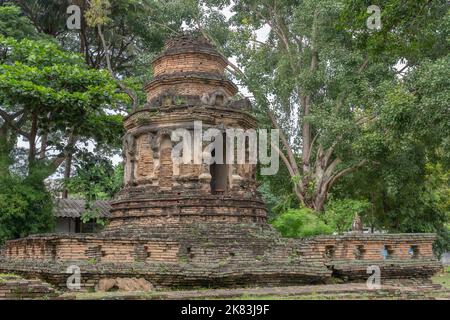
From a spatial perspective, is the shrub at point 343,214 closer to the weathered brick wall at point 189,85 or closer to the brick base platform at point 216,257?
the brick base platform at point 216,257

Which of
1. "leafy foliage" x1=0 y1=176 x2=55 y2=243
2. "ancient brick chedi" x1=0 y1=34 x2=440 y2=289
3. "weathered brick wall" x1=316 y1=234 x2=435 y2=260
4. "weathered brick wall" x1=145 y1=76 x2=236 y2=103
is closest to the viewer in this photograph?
"ancient brick chedi" x1=0 y1=34 x2=440 y2=289

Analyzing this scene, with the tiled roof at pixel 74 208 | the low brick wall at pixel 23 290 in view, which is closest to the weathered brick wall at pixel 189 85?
the low brick wall at pixel 23 290

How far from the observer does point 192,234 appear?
13766 millimetres

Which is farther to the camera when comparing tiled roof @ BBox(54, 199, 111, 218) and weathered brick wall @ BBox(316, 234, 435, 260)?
tiled roof @ BBox(54, 199, 111, 218)

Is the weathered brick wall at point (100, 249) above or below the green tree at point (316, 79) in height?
below

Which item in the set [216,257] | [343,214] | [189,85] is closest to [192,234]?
[216,257]

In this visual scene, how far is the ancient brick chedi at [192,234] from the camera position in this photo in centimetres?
1185

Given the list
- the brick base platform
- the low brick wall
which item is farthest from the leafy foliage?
the low brick wall

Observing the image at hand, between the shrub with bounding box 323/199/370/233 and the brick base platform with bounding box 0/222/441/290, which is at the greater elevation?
the shrub with bounding box 323/199/370/233

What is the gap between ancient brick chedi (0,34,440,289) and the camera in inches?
467

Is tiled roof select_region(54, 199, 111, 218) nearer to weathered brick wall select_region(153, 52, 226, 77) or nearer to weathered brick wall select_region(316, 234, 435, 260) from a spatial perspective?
weathered brick wall select_region(153, 52, 226, 77)

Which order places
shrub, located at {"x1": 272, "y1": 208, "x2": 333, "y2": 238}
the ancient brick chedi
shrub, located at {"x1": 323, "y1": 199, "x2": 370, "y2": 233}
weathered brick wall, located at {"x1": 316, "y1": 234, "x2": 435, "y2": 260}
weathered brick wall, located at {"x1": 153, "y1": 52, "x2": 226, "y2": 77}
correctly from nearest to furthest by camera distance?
the ancient brick chedi < weathered brick wall, located at {"x1": 316, "y1": 234, "x2": 435, "y2": 260} < weathered brick wall, located at {"x1": 153, "y1": 52, "x2": 226, "y2": 77} < shrub, located at {"x1": 272, "y1": 208, "x2": 333, "y2": 238} < shrub, located at {"x1": 323, "y1": 199, "x2": 370, "y2": 233}

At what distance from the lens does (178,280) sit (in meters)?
11.8

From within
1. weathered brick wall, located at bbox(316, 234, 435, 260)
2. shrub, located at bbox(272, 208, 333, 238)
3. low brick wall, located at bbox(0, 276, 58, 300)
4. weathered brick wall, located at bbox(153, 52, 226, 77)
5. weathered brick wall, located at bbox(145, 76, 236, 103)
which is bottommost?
low brick wall, located at bbox(0, 276, 58, 300)
